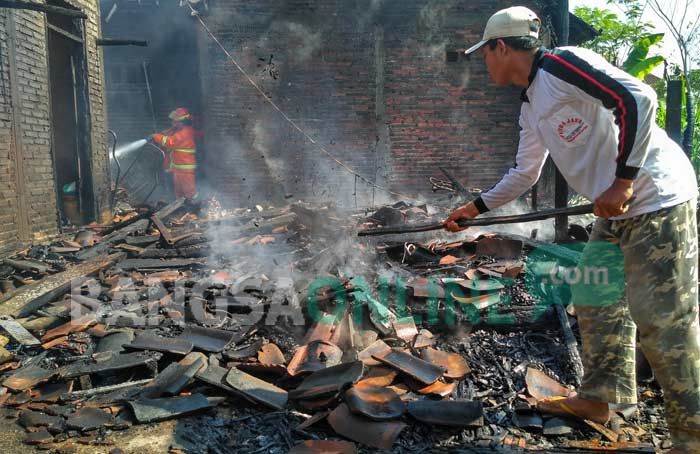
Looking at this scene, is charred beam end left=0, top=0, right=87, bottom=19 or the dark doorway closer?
charred beam end left=0, top=0, right=87, bottom=19

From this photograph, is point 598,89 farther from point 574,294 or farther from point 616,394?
point 616,394

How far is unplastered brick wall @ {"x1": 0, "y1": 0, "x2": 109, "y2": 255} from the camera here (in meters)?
7.05

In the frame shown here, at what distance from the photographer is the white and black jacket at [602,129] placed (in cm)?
250

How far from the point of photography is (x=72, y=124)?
9.70 metres

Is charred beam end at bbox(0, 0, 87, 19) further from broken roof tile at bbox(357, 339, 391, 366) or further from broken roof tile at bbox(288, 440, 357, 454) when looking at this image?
broken roof tile at bbox(288, 440, 357, 454)

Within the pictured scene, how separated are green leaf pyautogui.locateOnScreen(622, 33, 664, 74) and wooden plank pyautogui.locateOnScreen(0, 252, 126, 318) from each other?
11683 millimetres

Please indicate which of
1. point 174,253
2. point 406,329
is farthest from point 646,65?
point 174,253

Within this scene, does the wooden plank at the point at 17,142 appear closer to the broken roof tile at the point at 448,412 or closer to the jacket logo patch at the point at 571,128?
the broken roof tile at the point at 448,412

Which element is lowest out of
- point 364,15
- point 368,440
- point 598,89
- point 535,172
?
point 368,440

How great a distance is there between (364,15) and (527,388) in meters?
10.8

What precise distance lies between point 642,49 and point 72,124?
483 inches

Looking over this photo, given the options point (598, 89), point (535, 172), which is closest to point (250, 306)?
point (535, 172)

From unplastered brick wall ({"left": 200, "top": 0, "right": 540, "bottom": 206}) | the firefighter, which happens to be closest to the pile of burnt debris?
the firefighter

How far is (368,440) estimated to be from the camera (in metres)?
3.01
